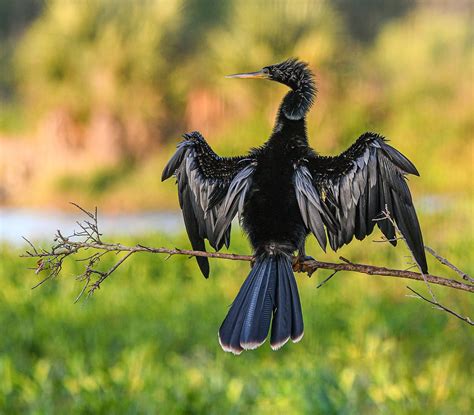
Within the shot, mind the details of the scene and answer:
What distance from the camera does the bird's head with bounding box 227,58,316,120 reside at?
167 cm

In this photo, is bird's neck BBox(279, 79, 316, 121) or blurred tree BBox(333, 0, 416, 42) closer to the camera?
bird's neck BBox(279, 79, 316, 121)

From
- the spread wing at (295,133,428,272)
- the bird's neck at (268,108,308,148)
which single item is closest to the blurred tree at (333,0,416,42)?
the bird's neck at (268,108,308,148)

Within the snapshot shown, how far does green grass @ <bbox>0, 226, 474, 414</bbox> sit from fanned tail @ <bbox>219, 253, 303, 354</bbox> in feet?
2.05

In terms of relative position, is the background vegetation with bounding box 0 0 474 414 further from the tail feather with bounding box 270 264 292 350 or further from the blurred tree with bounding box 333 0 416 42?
the tail feather with bounding box 270 264 292 350

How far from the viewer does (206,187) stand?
1.71 meters

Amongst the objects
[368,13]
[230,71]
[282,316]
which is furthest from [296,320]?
[368,13]

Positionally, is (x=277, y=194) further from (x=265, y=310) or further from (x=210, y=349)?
(x=210, y=349)

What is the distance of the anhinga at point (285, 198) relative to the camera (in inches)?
62.6

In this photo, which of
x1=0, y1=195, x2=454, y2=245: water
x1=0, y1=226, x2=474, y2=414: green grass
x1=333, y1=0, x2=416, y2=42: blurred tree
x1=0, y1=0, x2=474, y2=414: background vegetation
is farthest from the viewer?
x1=333, y1=0, x2=416, y2=42: blurred tree

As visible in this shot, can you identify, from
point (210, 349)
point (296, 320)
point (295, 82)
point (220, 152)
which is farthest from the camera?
point (220, 152)

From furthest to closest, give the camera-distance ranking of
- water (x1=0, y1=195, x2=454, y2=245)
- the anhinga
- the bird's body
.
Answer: water (x1=0, y1=195, x2=454, y2=245) < the bird's body < the anhinga

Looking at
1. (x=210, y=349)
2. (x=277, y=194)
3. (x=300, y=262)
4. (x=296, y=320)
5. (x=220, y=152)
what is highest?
(x=220, y=152)

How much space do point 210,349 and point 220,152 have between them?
435 centimetres

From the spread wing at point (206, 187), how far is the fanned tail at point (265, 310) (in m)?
0.10
